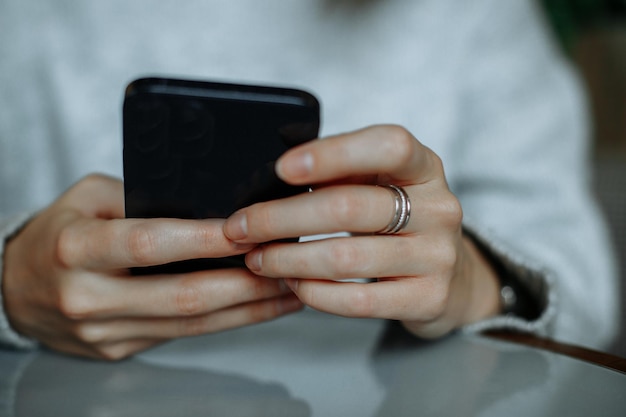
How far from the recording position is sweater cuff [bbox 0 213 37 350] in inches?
18.6

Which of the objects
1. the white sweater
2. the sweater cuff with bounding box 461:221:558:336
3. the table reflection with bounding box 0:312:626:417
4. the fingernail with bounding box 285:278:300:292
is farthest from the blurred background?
the fingernail with bounding box 285:278:300:292

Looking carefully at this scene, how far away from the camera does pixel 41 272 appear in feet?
1.50

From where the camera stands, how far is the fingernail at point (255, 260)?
14.9 inches

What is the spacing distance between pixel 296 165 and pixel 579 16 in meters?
1.47

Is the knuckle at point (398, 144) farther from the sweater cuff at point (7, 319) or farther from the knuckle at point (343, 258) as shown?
the sweater cuff at point (7, 319)

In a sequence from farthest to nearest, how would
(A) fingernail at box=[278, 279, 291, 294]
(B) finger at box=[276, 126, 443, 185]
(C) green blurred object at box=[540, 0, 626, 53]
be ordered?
(C) green blurred object at box=[540, 0, 626, 53], (A) fingernail at box=[278, 279, 291, 294], (B) finger at box=[276, 126, 443, 185]

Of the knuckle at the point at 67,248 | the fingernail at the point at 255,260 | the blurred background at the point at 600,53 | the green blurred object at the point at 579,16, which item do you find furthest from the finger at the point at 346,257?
the green blurred object at the point at 579,16

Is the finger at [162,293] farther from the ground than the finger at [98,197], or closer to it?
closer to it

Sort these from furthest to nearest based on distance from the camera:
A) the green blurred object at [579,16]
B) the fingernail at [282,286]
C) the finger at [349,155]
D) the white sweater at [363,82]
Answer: the green blurred object at [579,16] → the white sweater at [363,82] → the fingernail at [282,286] → the finger at [349,155]

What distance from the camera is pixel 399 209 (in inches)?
14.4

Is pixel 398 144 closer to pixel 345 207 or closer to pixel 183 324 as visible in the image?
pixel 345 207

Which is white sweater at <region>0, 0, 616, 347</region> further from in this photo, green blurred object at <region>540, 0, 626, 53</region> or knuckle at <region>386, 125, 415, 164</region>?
green blurred object at <region>540, 0, 626, 53</region>

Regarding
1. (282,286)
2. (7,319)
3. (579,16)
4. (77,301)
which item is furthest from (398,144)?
(579,16)

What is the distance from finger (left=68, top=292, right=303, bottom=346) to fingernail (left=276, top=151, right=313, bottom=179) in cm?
15
